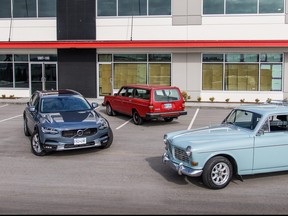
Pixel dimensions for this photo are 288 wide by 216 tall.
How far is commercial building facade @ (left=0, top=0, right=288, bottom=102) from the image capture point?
23.0 m

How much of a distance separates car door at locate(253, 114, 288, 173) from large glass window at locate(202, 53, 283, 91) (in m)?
16.7

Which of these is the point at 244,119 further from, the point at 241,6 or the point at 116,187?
the point at 241,6

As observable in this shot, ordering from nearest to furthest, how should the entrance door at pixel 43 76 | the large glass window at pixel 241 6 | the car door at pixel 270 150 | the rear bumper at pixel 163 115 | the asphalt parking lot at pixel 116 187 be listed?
the asphalt parking lot at pixel 116 187, the car door at pixel 270 150, the rear bumper at pixel 163 115, the large glass window at pixel 241 6, the entrance door at pixel 43 76

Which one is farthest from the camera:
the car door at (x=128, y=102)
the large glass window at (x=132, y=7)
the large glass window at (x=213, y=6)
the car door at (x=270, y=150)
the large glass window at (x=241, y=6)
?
the large glass window at (x=132, y=7)

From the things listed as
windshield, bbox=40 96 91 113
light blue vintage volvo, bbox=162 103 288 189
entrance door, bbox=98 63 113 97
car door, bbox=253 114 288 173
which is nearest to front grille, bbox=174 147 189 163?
light blue vintage volvo, bbox=162 103 288 189

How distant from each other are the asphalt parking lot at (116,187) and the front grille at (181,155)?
502 mm

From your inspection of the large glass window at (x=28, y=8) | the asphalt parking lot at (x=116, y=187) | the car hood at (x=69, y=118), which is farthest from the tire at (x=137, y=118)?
the large glass window at (x=28, y=8)

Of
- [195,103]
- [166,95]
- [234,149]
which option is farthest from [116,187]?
[195,103]

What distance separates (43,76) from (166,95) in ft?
43.3

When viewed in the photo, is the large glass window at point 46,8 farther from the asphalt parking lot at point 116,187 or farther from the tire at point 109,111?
the asphalt parking lot at point 116,187

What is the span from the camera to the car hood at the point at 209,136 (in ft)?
24.1

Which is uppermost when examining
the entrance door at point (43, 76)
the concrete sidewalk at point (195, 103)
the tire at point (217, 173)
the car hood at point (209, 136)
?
the entrance door at point (43, 76)

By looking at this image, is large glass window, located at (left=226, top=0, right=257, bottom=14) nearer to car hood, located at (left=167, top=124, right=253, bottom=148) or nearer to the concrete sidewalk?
the concrete sidewalk

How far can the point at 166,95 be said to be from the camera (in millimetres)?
15008
